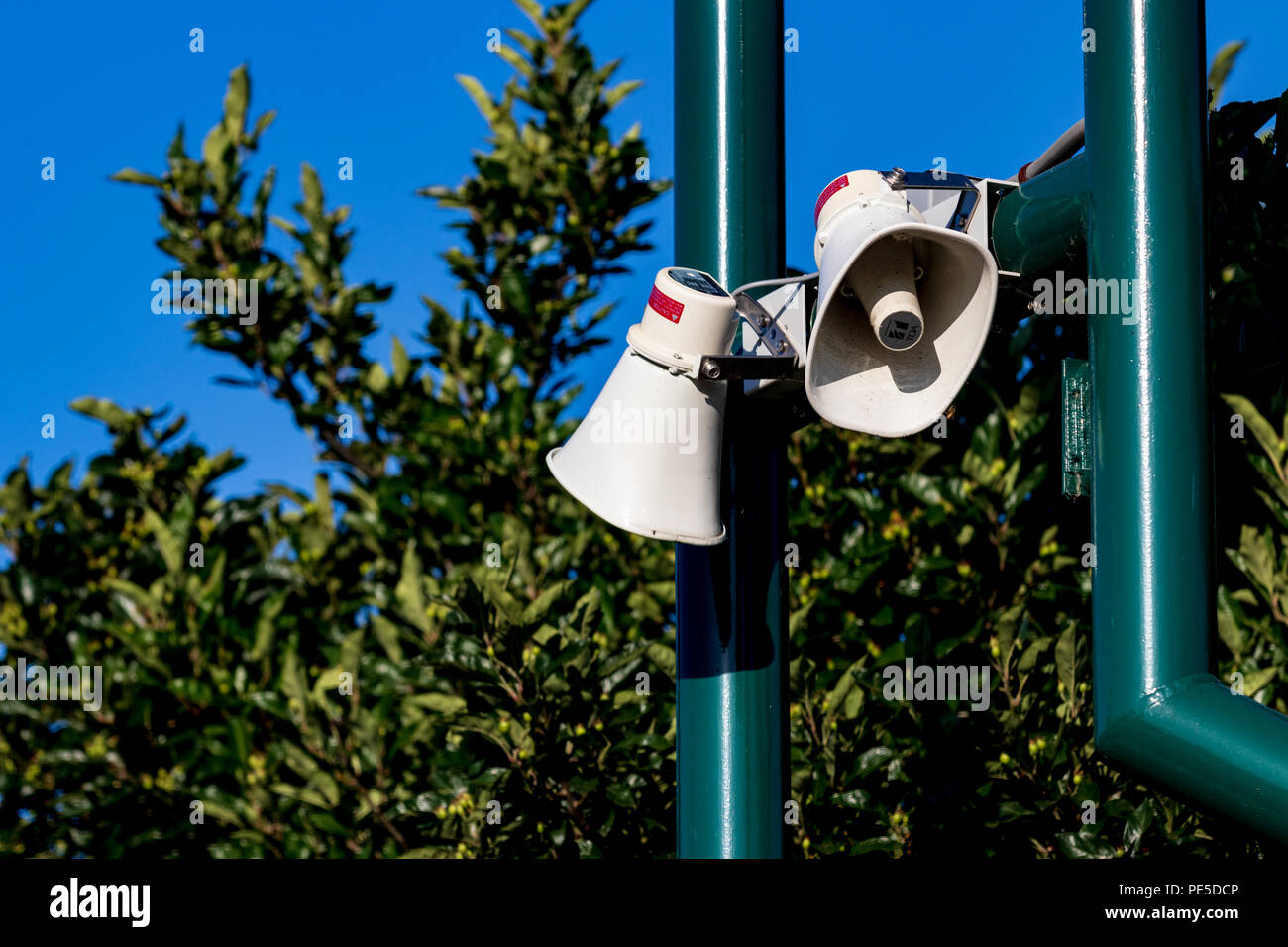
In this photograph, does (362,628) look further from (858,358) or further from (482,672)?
(858,358)

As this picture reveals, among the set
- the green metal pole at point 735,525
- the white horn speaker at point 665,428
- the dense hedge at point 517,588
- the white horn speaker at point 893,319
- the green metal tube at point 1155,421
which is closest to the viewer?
the green metal tube at point 1155,421

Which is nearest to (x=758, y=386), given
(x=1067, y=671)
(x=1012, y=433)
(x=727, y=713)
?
(x=727, y=713)

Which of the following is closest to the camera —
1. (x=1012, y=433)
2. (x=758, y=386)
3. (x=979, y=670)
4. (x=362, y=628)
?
(x=758, y=386)

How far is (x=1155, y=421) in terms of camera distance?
202 cm

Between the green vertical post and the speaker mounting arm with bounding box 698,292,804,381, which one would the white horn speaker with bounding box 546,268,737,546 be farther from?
the green vertical post

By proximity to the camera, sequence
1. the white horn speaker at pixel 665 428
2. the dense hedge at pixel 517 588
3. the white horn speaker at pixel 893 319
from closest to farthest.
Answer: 1. the white horn speaker at pixel 893 319
2. the white horn speaker at pixel 665 428
3. the dense hedge at pixel 517 588

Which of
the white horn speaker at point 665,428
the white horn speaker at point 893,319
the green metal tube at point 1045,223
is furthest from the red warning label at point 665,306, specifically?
the green metal tube at point 1045,223

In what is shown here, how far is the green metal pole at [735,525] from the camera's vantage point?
8.40 ft

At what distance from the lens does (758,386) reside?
2.52m

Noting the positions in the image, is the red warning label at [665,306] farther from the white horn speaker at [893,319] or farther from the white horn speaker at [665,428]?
the white horn speaker at [893,319]

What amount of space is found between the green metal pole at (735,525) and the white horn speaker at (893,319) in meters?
0.30

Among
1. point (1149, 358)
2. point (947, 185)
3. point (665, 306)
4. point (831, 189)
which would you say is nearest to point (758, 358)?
point (665, 306)

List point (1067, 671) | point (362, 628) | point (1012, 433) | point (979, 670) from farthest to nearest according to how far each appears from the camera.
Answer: point (362, 628) < point (1012, 433) < point (979, 670) < point (1067, 671)
